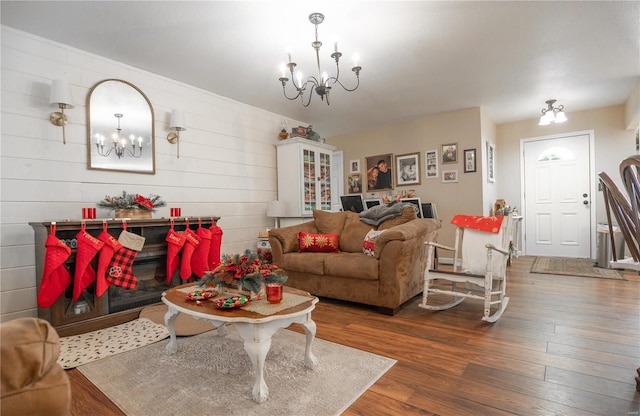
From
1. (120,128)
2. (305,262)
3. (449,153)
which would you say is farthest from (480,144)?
(120,128)

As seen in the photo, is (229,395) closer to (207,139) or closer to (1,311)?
(1,311)

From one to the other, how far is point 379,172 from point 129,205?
4.21m

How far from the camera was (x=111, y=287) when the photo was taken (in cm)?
272

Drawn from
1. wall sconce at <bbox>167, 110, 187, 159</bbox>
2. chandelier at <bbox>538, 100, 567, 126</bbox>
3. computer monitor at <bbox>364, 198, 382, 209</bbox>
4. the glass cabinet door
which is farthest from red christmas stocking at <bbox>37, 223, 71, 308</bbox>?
chandelier at <bbox>538, 100, 567, 126</bbox>

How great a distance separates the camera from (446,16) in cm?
252

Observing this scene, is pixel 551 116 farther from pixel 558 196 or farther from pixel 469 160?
pixel 558 196

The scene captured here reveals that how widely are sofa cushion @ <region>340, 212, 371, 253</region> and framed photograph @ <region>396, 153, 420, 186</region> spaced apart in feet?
7.15

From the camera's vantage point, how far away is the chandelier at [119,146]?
3.00m

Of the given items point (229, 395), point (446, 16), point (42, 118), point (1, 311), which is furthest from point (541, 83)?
point (1, 311)

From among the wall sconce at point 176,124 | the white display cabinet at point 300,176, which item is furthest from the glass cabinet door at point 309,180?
the wall sconce at point 176,124

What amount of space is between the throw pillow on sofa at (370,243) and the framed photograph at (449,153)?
8.27 ft

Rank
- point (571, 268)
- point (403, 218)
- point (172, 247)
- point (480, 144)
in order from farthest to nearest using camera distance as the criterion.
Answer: point (480, 144)
point (571, 268)
point (403, 218)
point (172, 247)

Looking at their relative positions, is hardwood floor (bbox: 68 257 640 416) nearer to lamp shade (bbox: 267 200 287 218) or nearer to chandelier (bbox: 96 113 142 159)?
lamp shade (bbox: 267 200 287 218)

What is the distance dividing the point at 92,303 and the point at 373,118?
4576 millimetres
